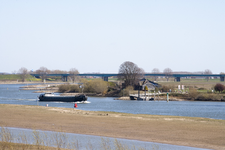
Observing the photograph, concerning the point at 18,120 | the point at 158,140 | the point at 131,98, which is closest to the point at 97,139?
the point at 158,140

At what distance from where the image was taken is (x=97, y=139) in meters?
21.3

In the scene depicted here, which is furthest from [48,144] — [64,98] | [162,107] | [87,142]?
[64,98]

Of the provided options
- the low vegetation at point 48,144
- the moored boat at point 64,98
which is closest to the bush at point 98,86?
the moored boat at point 64,98

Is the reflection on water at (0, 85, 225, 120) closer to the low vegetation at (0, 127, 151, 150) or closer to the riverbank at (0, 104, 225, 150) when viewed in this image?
the riverbank at (0, 104, 225, 150)

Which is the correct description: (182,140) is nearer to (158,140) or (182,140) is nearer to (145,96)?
(158,140)

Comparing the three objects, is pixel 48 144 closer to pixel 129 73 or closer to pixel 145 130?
pixel 145 130

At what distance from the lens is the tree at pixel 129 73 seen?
4043 inches

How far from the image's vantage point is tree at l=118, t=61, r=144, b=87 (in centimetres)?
10269

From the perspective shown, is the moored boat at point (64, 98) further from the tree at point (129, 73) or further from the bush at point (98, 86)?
the bush at point (98, 86)

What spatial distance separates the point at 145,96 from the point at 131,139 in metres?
66.9

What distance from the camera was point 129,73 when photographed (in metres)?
103

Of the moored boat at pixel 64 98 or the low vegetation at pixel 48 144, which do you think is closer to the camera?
the low vegetation at pixel 48 144

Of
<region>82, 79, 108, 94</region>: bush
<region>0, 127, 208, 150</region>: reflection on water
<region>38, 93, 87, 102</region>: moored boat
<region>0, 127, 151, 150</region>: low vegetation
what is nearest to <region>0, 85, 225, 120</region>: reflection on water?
<region>38, 93, 87, 102</region>: moored boat

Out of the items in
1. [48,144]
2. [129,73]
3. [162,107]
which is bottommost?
[162,107]
